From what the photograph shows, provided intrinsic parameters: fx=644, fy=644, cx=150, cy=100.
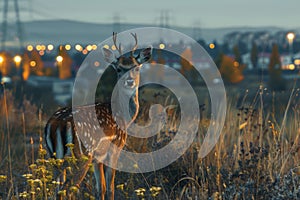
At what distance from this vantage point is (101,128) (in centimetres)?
765

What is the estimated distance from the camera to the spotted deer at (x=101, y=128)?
23.2ft

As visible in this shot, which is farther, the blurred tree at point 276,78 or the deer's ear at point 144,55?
the blurred tree at point 276,78

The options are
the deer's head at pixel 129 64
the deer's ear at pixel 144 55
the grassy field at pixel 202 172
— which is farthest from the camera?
the deer's ear at pixel 144 55

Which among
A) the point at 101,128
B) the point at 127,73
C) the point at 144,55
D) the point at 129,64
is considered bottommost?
the point at 101,128

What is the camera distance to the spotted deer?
7062 millimetres

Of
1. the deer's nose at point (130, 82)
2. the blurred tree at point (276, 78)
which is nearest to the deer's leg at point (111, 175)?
the deer's nose at point (130, 82)

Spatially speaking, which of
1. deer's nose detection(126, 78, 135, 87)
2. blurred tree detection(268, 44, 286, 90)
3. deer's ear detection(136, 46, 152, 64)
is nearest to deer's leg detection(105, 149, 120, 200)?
deer's nose detection(126, 78, 135, 87)

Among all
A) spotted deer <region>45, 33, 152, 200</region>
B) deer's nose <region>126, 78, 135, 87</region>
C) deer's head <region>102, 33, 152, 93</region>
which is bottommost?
spotted deer <region>45, 33, 152, 200</region>

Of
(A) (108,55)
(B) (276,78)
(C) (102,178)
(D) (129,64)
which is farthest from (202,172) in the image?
(B) (276,78)

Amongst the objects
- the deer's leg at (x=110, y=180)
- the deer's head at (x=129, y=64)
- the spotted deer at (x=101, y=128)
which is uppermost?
the deer's head at (x=129, y=64)

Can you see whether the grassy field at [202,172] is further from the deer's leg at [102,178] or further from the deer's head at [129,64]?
the deer's head at [129,64]

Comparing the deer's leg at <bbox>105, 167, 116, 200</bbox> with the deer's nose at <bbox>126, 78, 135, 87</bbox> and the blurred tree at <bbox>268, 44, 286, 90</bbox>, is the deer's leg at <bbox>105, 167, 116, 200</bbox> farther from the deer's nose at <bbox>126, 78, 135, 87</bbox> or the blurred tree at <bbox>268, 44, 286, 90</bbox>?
the blurred tree at <bbox>268, 44, 286, 90</bbox>

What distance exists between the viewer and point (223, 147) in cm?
912

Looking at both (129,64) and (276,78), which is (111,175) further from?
(276,78)
